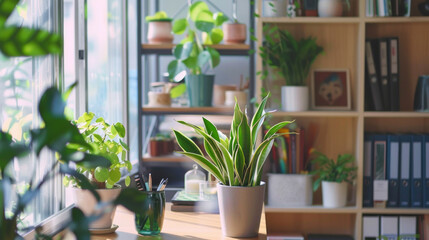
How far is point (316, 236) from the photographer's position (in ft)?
10.7

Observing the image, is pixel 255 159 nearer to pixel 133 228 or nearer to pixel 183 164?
pixel 133 228

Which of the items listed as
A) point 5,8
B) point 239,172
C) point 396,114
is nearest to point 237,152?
point 239,172

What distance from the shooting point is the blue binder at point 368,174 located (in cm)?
314

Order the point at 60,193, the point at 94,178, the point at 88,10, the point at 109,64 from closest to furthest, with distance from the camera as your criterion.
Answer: the point at 94,178, the point at 60,193, the point at 88,10, the point at 109,64

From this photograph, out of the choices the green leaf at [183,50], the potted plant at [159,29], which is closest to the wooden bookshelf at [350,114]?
the green leaf at [183,50]

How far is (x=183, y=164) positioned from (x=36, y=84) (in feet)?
4.62

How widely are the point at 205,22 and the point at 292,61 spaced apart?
19.6 inches

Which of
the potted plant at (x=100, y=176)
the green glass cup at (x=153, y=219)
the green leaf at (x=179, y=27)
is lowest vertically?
the green glass cup at (x=153, y=219)

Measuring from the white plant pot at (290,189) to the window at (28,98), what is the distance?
147 centimetres

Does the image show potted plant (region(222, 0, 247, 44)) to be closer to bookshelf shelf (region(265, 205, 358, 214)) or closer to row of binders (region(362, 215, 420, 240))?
bookshelf shelf (region(265, 205, 358, 214))

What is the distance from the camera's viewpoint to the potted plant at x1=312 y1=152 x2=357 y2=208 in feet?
10.1

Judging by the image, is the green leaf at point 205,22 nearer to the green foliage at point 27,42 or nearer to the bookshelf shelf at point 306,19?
the bookshelf shelf at point 306,19

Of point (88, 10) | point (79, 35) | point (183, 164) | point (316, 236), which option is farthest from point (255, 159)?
point (316, 236)

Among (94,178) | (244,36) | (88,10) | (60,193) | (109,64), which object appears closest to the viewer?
(94,178)
